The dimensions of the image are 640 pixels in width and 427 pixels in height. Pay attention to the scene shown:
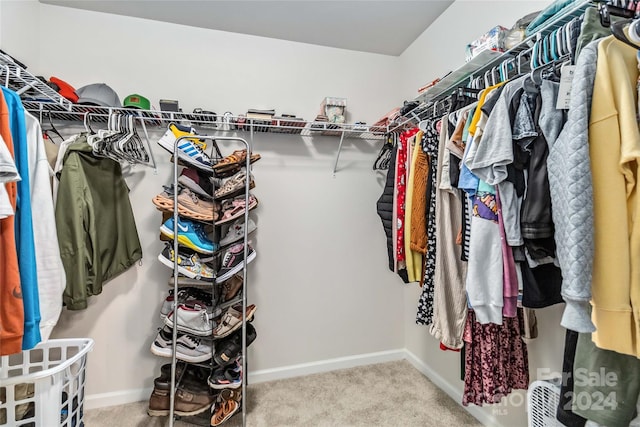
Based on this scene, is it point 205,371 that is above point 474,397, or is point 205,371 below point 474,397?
below

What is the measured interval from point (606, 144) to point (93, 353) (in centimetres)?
262

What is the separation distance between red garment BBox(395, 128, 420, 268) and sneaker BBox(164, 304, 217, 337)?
107 centimetres

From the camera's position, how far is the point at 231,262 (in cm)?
160

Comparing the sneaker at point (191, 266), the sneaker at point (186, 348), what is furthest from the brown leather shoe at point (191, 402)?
the sneaker at point (191, 266)

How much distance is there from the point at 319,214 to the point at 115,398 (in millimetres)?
1779

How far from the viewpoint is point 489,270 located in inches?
39.6

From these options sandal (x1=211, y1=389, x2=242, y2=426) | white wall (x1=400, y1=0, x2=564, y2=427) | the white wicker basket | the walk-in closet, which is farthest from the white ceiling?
sandal (x1=211, y1=389, x2=242, y2=426)

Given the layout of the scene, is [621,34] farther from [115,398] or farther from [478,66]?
[115,398]

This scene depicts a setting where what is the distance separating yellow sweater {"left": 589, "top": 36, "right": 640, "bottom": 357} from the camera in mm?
662

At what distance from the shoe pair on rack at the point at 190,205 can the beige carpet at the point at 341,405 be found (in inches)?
46.2

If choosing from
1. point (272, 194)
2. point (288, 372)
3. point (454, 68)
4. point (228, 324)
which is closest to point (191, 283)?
point (228, 324)

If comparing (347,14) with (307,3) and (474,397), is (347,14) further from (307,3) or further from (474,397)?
(474,397)

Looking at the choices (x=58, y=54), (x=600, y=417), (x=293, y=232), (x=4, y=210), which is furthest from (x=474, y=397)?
(x=58, y=54)

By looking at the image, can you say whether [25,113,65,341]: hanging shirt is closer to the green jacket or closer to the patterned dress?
the green jacket
